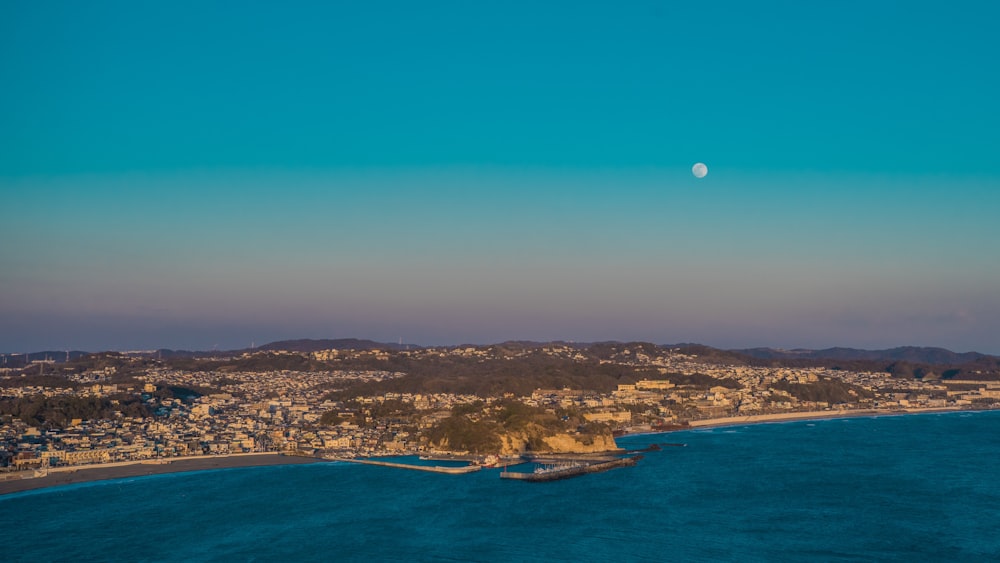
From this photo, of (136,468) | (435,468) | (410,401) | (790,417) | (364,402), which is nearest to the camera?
(136,468)

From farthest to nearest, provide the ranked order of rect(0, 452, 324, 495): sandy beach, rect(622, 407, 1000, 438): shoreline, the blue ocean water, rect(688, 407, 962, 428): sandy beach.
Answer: rect(688, 407, 962, 428): sandy beach < rect(622, 407, 1000, 438): shoreline < rect(0, 452, 324, 495): sandy beach < the blue ocean water

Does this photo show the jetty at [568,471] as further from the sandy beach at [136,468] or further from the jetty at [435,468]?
the sandy beach at [136,468]

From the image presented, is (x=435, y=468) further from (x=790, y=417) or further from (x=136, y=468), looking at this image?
(x=790, y=417)

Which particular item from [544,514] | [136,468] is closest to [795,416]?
[544,514]

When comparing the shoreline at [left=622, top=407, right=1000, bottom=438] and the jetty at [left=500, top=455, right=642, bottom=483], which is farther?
the shoreline at [left=622, top=407, right=1000, bottom=438]

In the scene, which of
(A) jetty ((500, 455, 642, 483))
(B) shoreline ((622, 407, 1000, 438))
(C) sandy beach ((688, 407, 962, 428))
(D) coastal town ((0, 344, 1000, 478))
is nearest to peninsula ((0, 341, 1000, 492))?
(D) coastal town ((0, 344, 1000, 478))

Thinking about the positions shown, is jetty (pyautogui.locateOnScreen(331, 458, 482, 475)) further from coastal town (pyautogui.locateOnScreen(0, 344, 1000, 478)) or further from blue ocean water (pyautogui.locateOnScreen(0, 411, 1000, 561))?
coastal town (pyautogui.locateOnScreen(0, 344, 1000, 478))
